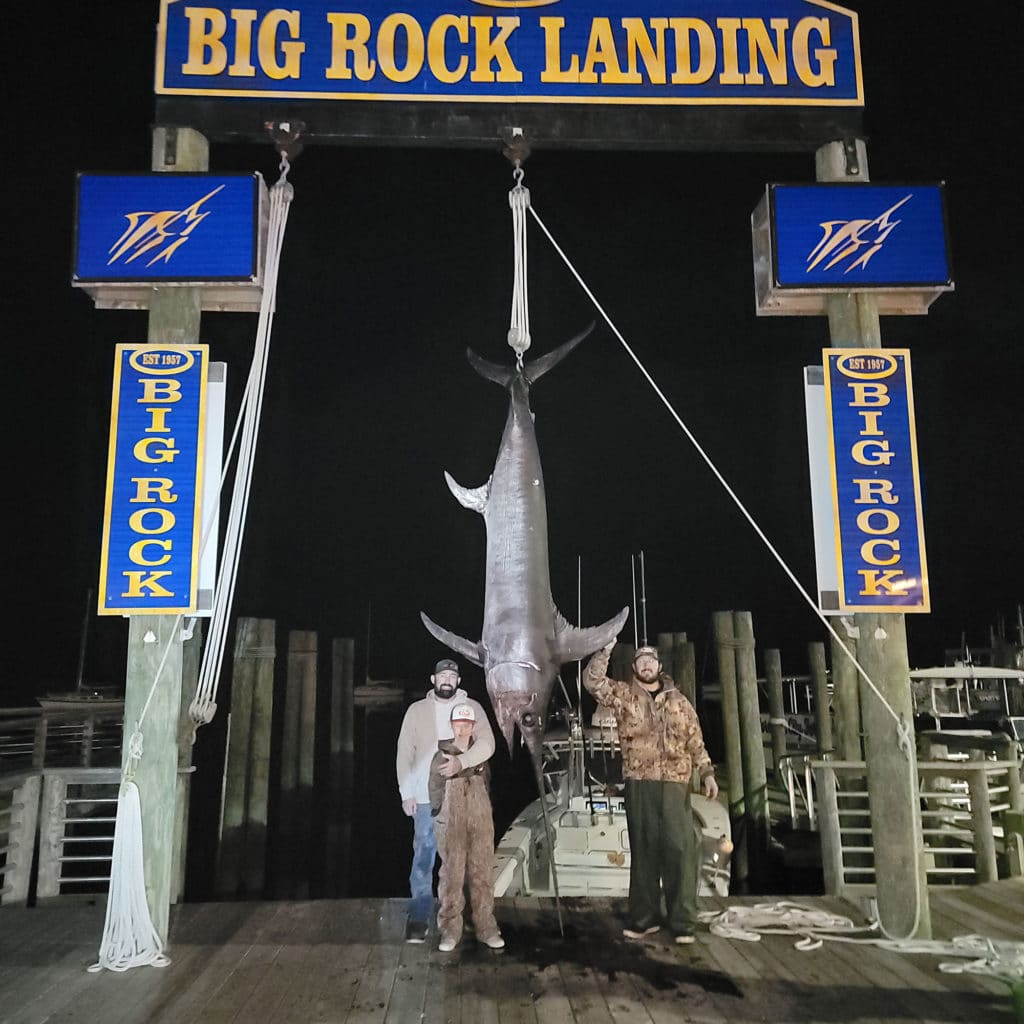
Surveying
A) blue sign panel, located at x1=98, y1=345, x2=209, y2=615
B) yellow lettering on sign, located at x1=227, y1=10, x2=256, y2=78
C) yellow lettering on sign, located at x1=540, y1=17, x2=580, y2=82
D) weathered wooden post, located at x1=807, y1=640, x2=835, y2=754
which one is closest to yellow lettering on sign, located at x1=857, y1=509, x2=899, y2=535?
yellow lettering on sign, located at x1=540, y1=17, x2=580, y2=82

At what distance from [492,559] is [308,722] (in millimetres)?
6336

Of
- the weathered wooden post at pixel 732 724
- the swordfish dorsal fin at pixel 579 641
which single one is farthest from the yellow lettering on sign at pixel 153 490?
the weathered wooden post at pixel 732 724

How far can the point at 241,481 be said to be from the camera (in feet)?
12.7

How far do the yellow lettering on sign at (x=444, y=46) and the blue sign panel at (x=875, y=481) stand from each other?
2280 mm

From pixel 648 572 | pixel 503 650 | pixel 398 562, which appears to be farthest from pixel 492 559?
pixel 398 562

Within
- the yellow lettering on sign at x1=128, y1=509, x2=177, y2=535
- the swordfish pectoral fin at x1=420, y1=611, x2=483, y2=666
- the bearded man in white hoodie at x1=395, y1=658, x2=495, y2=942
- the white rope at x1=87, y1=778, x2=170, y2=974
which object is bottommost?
the white rope at x1=87, y1=778, x2=170, y2=974

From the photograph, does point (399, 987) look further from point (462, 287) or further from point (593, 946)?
point (462, 287)

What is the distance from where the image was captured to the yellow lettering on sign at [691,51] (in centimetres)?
424

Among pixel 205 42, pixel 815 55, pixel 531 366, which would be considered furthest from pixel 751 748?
pixel 205 42

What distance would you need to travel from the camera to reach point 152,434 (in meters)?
3.78

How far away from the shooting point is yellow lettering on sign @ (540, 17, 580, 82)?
422 centimetres

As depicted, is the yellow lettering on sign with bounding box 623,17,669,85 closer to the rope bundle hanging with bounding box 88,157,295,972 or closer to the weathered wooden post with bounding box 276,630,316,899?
the rope bundle hanging with bounding box 88,157,295,972

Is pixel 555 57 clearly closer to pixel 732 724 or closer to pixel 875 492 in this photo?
pixel 875 492

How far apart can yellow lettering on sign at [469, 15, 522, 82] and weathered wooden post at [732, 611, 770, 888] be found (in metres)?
6.29
